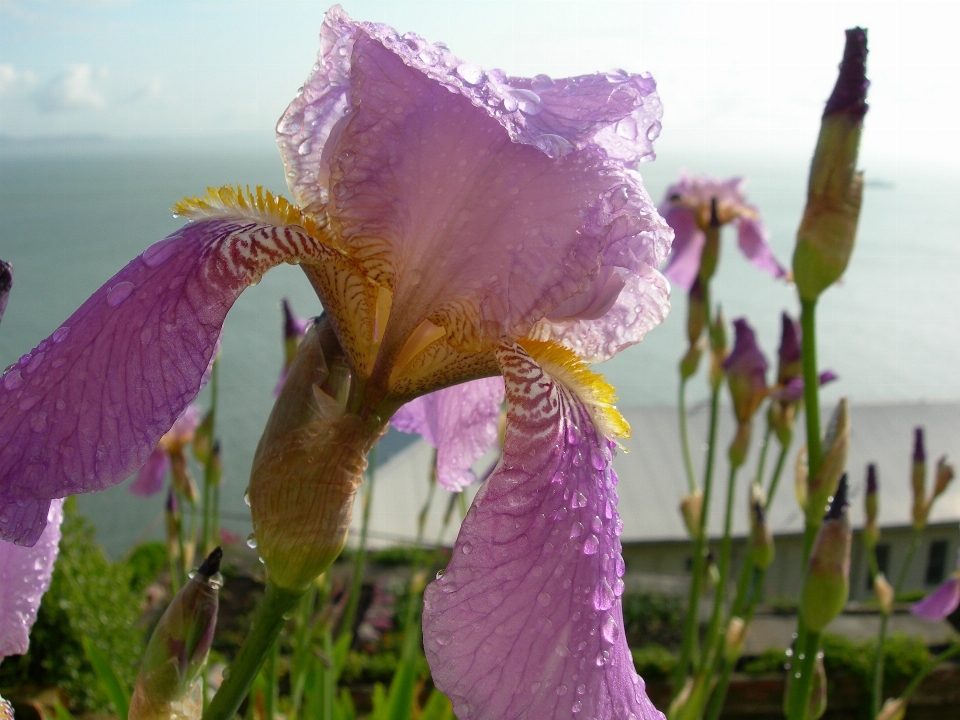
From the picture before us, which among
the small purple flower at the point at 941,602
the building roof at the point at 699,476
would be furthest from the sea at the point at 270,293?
the small purple flower at the point at 941,602

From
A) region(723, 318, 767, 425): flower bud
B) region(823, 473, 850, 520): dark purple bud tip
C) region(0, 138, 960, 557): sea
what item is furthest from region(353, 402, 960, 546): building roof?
region(823, 473, 850, 520): dark purple bud tip

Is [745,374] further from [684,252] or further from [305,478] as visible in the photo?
[305,478]

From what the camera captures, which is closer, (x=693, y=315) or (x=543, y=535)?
(x=543, y=535)

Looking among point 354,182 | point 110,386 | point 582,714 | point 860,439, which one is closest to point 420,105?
point 354,182

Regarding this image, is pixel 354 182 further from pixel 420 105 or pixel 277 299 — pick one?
pixel 277 299

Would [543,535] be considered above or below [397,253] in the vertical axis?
below

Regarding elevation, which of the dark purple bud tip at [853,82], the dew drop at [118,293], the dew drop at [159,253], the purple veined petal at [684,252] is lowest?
the dew drop at [118,293]

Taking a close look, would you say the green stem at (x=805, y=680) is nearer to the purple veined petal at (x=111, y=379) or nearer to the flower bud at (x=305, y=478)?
the flower bud at (x=305, y=478)

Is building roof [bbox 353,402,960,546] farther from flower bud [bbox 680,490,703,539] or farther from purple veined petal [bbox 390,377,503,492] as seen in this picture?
purple veined petal [bbox 390,377,503,492]
